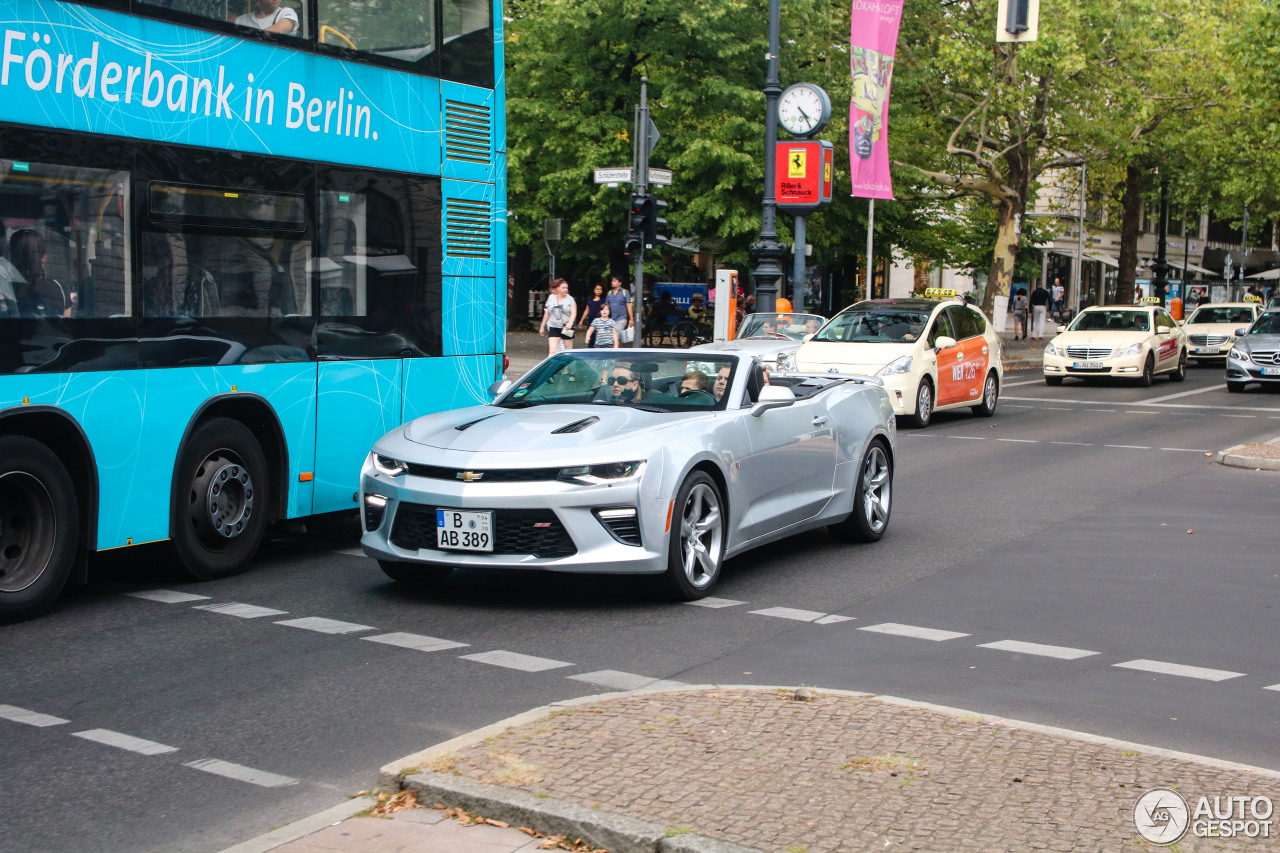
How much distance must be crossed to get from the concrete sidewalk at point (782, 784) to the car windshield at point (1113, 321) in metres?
24.8

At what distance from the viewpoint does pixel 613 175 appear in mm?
22312

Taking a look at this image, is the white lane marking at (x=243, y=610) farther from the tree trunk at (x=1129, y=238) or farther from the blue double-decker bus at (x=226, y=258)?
the tree trunk at (x=1129, y=238)

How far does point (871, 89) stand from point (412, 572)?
22089 mm

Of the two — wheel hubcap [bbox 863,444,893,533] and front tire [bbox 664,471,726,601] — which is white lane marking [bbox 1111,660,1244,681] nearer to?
front tire [bbox 664,471,726,601]

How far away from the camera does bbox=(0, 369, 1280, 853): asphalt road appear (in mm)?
5027

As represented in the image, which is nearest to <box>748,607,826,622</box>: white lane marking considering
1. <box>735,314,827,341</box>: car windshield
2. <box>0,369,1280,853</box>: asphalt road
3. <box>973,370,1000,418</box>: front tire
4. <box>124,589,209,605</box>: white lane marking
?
<box>0,369,1280,853</box>: asphalt road

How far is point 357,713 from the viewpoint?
5.77 m

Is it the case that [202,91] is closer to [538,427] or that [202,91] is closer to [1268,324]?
[538,427]

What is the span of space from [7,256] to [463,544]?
8.72ft

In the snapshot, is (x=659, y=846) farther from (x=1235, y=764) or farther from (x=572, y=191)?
(x=572, y=191)

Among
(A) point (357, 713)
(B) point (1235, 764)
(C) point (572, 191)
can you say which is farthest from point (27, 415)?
(C) point (572, 191)

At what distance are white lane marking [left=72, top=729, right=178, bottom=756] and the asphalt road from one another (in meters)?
0.01

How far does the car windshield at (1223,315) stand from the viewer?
1478 inches

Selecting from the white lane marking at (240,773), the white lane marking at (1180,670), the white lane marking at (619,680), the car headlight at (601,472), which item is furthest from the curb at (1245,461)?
the white lane marking at (240,773)
